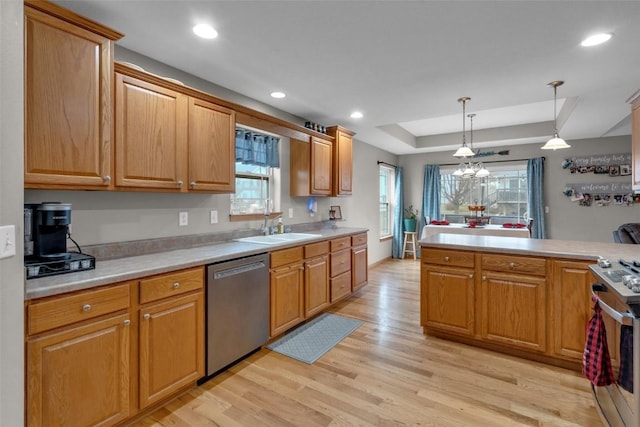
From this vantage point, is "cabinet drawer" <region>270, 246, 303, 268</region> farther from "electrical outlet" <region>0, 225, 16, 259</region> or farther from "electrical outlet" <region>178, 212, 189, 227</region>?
"electrical outlet" <region>0, 225, 16, 259</region>

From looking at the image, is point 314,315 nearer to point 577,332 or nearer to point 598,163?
point 577,332

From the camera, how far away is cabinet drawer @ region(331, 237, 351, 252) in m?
3.66

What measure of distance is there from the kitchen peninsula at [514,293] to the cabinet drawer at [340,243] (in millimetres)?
1063

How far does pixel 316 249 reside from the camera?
3.35 metres

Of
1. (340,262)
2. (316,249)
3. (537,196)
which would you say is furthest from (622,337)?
(537,196)

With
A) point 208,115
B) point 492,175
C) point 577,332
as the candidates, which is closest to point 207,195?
point 208,115

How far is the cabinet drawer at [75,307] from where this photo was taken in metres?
1.38

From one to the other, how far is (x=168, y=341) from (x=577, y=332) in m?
2.94

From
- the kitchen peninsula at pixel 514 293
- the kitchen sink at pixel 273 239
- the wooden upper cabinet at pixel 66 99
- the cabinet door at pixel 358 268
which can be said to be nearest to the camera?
the wooden upper cabinet at pixel 66 99

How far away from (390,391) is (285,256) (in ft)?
4.56

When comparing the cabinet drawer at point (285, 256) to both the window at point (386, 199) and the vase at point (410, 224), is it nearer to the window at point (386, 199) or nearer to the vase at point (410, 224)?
the window at point (386, 199)

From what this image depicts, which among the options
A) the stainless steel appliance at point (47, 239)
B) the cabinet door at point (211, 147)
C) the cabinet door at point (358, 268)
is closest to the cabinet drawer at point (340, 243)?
the cabinet door at point (358, 268)

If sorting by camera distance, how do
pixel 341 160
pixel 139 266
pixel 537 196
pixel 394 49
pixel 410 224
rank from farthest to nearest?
pixel 410 224
pixel 537 196
pixel 341 160
pixel 394 49
pixel 139 266

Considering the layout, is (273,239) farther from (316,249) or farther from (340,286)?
(340,286)
